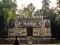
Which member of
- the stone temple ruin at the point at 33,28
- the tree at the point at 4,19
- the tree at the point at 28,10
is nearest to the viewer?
the tree at the point at 4,19

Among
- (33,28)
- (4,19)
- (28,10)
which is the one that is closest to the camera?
(4,19)

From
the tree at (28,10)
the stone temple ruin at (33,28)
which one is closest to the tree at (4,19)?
the stone temple ruin at (33,28)

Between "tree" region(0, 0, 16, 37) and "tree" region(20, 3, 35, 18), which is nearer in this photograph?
"tree" region(0, 0, 16, 37)

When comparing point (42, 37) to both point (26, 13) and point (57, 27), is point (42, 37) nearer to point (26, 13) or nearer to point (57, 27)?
point (57, 27)

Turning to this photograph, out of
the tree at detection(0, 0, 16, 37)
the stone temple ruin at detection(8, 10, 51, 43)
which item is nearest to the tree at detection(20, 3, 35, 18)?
the stone temple ruin at detection(8, 10, 51, 43)

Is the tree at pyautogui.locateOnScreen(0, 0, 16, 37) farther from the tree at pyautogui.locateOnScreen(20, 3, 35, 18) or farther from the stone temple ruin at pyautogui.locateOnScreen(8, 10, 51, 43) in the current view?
the tree at pyautogui.locateOnScreen(20, 3, 35, 18)

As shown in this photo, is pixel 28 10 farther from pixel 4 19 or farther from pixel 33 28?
pixel 4 19

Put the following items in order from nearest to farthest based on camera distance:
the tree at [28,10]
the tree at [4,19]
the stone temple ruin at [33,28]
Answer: the tree at [4,19] → the stone temple ruin at [33,28] → the tree at [28,10]

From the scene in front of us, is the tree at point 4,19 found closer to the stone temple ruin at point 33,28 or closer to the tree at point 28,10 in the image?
the stone temple ruin at point 33,28

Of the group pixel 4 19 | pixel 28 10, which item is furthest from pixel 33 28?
pixel 28 10

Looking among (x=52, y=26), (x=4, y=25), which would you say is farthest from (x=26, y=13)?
(x=4, y=25)

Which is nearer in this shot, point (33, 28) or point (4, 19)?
point (4, 19)

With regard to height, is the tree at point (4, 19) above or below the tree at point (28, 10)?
below

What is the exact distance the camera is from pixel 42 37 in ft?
130
